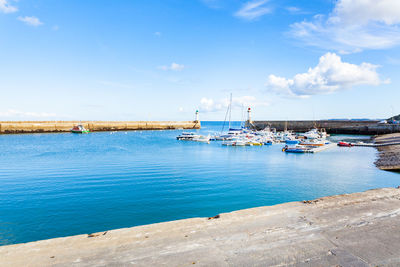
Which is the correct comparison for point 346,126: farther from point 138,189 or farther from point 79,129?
point 79,129

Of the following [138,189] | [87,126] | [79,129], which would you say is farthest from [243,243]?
[87,126]

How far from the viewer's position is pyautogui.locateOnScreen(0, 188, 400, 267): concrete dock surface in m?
5.19

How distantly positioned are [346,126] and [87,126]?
92.6 meters

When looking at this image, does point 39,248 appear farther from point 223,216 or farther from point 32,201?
point 32,201

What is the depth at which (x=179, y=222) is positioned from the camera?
7363mm

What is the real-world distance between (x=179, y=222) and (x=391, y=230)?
6.20 m

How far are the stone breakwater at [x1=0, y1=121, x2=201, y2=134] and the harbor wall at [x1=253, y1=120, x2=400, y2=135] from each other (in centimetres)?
3929

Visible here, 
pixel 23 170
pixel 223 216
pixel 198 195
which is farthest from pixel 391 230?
pixel 23 170

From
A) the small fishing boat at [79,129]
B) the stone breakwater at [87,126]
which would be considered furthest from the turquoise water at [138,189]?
the stone breakwater at [87,126]

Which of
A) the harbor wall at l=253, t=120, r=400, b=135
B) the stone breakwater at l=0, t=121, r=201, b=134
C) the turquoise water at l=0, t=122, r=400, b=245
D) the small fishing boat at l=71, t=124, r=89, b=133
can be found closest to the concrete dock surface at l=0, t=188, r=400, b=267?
the turquoise water at l=0, t=122, r=400, b=245

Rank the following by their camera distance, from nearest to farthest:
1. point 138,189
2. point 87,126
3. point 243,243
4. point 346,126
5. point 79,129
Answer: point 243,243
point 138,189
point 79,129
point 346,126
point 87,126

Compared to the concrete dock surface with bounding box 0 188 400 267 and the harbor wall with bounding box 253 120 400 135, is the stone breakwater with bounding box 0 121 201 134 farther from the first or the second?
the concrete dock surface with bounding box 0 188 400 267

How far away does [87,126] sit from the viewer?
283 ft

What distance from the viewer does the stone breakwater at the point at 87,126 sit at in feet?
232
